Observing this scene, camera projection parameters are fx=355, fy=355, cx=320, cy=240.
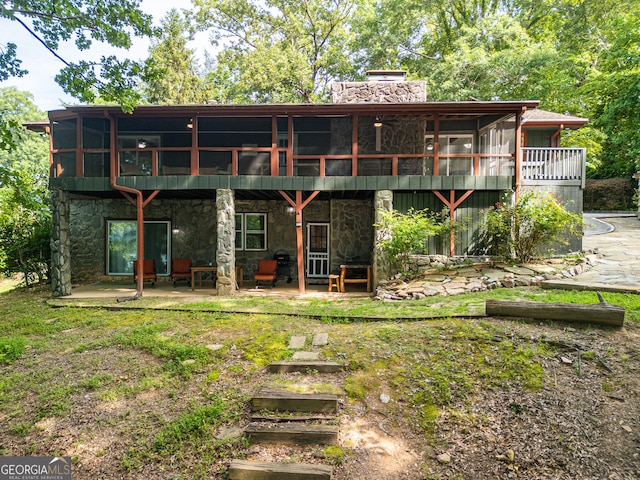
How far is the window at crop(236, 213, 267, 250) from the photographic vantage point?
41.5 ft

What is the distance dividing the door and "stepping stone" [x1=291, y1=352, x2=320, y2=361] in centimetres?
726

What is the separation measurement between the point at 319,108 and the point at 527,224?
645 cm

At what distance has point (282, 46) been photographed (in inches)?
878

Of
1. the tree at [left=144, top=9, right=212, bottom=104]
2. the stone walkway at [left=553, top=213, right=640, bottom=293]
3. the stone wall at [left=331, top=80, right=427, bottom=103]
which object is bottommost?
the stone walkway at [left=553, top=213, right=640, bottom=293]

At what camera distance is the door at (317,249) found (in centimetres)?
1259

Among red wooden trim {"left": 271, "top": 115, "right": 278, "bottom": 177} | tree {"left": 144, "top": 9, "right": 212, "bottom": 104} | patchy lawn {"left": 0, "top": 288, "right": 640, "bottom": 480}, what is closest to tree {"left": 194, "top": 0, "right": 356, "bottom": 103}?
tree {"left": 144, "top": 9, "right": 212, "bottom": 104}

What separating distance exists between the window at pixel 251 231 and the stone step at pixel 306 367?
312 inches

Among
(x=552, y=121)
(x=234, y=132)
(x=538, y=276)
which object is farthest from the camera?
(x=552, y=121)

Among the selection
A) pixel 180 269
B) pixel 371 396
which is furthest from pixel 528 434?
pixel 180 269

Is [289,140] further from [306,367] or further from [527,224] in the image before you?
[306,367]

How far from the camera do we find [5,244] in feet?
36.9

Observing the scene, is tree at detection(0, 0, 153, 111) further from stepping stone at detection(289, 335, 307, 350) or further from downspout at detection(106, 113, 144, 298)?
stepping stone at detection(289, 335, 307, 350)

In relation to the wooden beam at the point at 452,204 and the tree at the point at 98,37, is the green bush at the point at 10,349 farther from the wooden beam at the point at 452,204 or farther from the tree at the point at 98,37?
the wooden beam at the point at 452,204

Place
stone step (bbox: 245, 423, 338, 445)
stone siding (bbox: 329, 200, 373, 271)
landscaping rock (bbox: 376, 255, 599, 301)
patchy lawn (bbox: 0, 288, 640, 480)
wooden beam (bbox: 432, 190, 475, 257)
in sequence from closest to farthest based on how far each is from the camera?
patchy lawn (bbox: 0, 288, 640, 480) → stone step (bbox: 245, 423, 338, 445) → landscaping rock (bbox: 376, 255, 599, 301) → wooden beam (bbox: 432, 190, 475, 257) → stone siding (bbox: 329, 200, 373, 271)
